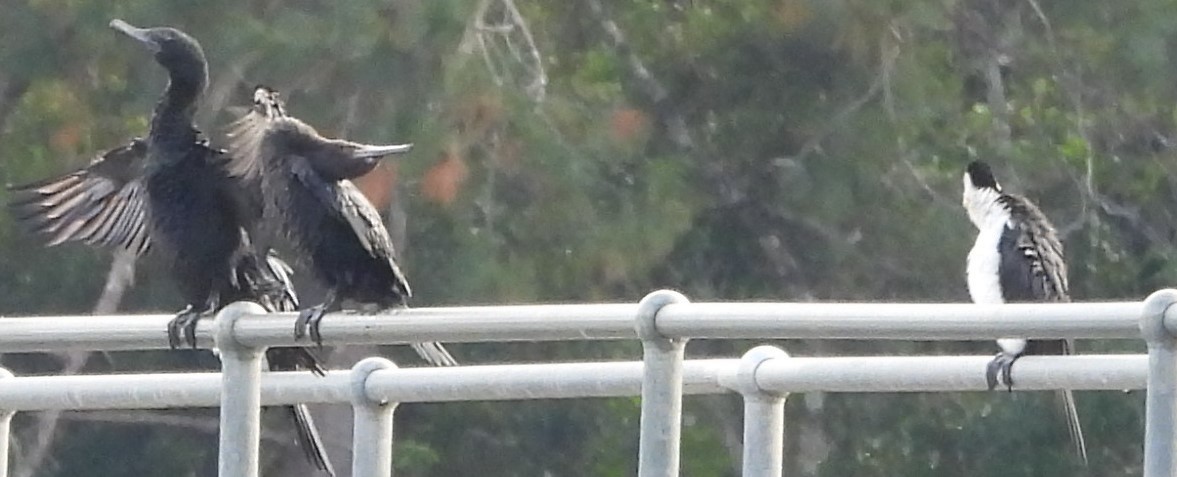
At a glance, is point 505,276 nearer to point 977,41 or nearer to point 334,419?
point 334,419

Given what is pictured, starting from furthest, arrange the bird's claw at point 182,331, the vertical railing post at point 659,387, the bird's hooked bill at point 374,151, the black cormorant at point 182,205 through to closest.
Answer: the black cormorant at point 182,205
the bird's hooked bill at point 374,151
the bird's claw at point 182,331
the vertical railing post at point 659,387

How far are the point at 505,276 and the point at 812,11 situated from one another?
1917mm

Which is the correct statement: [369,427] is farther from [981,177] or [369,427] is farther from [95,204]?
[981,177]

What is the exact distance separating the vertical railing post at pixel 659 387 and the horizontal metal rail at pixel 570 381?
4.6 inches

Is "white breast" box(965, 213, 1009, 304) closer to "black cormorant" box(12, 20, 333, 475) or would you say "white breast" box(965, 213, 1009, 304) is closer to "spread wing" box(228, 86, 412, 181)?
"spread wing" box(228, 86, 412, 181)

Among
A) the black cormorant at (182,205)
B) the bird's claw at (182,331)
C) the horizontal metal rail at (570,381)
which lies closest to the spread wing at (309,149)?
the black cormorant at (182,205)

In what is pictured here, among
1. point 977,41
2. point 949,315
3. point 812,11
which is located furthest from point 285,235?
point 977,41

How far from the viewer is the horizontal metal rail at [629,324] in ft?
9.46

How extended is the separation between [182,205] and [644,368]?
2336mm

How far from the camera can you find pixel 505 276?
33.9 ft

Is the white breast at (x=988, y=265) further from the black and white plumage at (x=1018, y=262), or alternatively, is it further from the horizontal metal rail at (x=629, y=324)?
the horizontal metal rail at (x=629, y=324)

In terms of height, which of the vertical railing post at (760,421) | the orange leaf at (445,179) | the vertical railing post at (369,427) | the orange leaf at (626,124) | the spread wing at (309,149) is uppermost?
the orange leaf at (626,124)

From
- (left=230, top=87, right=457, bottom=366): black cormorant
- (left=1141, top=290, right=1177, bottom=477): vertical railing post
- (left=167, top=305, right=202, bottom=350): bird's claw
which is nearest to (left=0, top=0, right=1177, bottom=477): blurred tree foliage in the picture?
(left=230, top=87, right=457, bottom=366): black cormorant

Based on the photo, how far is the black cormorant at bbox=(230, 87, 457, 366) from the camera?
487 cm
